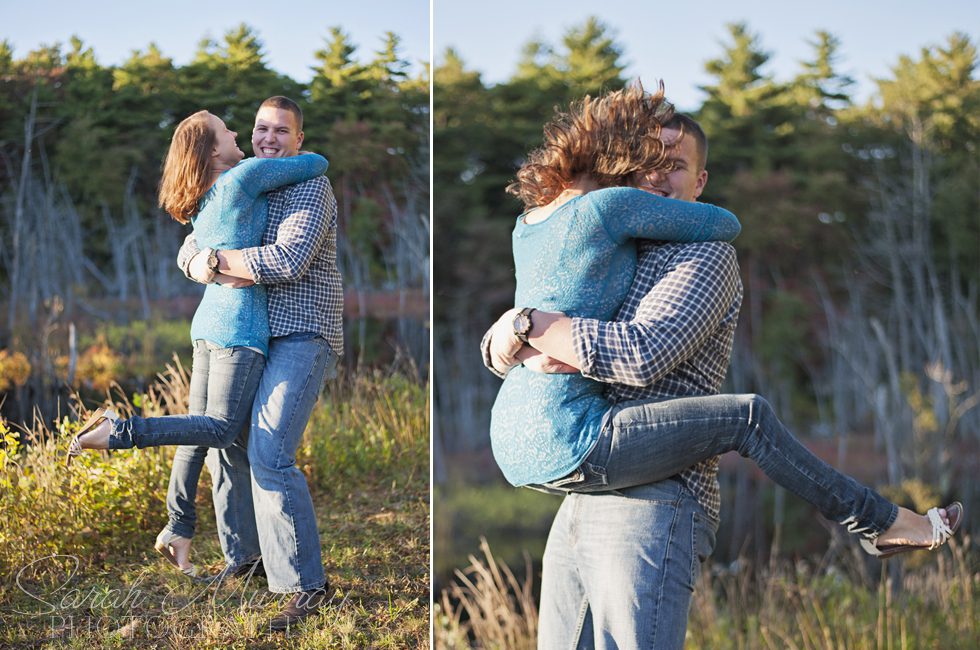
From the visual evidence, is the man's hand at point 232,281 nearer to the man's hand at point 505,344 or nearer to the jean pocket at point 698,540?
the man's hand at point 505,344

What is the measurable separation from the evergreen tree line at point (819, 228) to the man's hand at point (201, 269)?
406 cm

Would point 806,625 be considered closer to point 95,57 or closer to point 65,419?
point 65,419

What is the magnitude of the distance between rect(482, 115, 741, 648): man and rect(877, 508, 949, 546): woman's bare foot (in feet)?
1.07

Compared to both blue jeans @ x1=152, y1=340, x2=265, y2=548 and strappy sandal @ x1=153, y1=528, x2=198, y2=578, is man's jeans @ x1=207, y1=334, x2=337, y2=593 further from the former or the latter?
strappy sandal @ x1=153, y1=528, x2=198, y2=578

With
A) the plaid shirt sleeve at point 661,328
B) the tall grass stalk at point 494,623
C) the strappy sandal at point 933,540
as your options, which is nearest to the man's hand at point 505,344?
the plaid shirt sleeve at point 661,328

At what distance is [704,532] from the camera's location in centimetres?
195

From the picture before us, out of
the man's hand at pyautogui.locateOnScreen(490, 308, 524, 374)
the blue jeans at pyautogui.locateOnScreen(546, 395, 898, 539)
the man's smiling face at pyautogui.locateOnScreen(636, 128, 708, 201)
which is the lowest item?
the blue jeans at pyautogui.locateOnScreen(546, 395, 898, 539)

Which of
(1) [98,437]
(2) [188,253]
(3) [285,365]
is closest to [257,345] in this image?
(3) [285,365]

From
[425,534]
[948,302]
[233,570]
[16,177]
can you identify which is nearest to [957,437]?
[948,302]

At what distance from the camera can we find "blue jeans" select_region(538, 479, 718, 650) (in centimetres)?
185

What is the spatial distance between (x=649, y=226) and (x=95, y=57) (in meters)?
2.25

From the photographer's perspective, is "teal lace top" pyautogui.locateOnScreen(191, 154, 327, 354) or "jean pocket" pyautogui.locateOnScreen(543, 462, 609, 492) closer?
"jean pocket" pyautogui.locateOnScreen(543, 462, 609, 492)

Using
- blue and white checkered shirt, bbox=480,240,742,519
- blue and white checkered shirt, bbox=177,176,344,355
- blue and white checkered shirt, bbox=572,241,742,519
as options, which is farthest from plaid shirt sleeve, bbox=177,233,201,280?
blue and white checkered shirt, bbox=572,241,742,519

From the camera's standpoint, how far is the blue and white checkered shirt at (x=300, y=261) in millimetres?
2586
